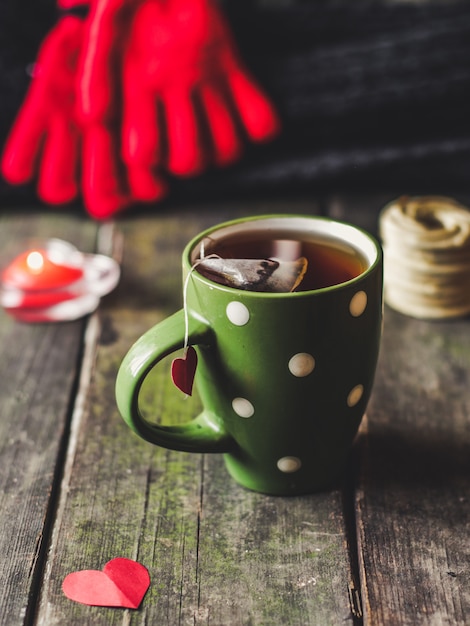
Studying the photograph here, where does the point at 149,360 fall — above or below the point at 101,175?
above

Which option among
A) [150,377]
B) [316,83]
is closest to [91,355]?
[150,377]

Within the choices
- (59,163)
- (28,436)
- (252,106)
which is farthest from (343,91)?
(28,436)

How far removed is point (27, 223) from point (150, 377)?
383 mm

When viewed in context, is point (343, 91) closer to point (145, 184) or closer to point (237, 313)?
point (145, 184)

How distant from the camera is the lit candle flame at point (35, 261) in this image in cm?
83

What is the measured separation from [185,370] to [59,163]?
0.54 m

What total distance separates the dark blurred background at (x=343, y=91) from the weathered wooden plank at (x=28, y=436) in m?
0.28

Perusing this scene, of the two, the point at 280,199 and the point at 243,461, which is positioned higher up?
the point at 243,461

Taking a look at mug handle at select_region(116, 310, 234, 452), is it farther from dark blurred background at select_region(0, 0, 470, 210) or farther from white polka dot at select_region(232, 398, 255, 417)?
dark blurred background at select_region(0, 0, 470, 210)

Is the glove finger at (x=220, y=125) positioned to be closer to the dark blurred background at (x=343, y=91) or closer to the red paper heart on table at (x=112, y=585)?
the dark blurred background at (x=343, y=91)

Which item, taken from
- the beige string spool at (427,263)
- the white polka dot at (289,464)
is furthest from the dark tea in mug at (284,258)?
the beige string spool at (427,263)

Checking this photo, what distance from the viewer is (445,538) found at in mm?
527

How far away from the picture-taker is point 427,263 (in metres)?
0.77

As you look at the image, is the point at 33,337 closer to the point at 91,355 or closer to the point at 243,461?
the point at 91,355
